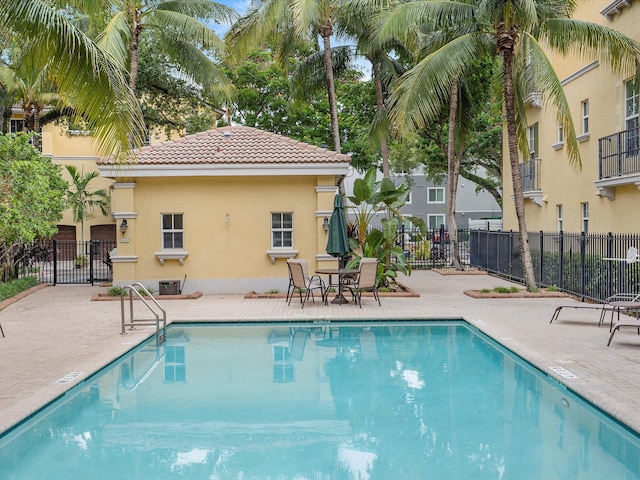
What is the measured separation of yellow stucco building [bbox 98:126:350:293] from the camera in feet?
59.3

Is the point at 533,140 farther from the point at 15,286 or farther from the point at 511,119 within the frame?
the point at 15,286

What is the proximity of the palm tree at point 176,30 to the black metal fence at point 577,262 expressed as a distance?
38.1ft

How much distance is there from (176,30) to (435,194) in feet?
126

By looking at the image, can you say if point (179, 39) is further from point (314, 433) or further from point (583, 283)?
point (314, 433)

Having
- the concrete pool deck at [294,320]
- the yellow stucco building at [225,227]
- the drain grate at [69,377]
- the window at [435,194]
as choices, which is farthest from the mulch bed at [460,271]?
the window at [435,194]

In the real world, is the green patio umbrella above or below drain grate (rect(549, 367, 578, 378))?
above

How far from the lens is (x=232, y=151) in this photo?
18.4 m

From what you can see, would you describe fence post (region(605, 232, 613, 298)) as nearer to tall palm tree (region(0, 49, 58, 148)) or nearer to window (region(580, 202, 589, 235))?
window (region(580, 202, 589, 235))

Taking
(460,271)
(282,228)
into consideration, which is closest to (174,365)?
(282,228)

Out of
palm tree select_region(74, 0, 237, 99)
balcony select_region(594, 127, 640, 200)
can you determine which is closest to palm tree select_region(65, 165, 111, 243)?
palm tree select_region(74, 0, 237, 99)

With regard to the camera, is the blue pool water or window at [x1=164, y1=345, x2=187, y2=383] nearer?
the blue pool water

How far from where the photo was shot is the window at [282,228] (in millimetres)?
18328

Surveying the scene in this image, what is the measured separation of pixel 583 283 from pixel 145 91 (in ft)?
65.1

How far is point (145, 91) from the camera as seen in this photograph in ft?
89.2
